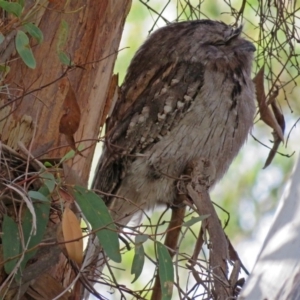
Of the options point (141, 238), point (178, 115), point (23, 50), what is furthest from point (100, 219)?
point (178, 115)

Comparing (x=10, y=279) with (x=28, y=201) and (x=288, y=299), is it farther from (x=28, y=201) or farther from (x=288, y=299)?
(x=288, y=299)

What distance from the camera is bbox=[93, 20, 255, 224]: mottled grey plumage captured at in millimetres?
2619

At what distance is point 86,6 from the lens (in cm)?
229

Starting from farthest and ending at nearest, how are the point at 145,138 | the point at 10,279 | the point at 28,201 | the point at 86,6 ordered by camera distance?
the point at 145,138 → the point at 86,6 → the point at 10,279 → the point at 28,201

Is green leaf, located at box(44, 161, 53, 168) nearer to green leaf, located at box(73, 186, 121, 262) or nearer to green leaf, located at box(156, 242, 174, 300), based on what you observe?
green leaf, located at box(73, 186, 121, 262)

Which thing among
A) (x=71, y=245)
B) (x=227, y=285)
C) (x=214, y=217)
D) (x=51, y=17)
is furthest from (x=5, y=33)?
(x=227, y=285)

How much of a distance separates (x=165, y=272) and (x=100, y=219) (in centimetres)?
20

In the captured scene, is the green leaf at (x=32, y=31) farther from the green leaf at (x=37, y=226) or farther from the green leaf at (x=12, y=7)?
the green leaf at (x=37, y=226)

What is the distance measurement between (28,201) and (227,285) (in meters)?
0.50

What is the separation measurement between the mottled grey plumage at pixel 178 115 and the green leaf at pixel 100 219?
2.07 ft

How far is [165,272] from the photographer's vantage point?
185cm

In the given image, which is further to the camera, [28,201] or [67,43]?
[67,43]

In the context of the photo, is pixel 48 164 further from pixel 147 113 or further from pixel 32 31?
pixel 147 113

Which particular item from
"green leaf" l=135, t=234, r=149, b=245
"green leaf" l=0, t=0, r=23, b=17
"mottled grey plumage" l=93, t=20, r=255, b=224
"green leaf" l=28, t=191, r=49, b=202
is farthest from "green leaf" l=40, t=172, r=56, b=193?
"mottled grey plumage" l=93, t=20, r=255, b=224
